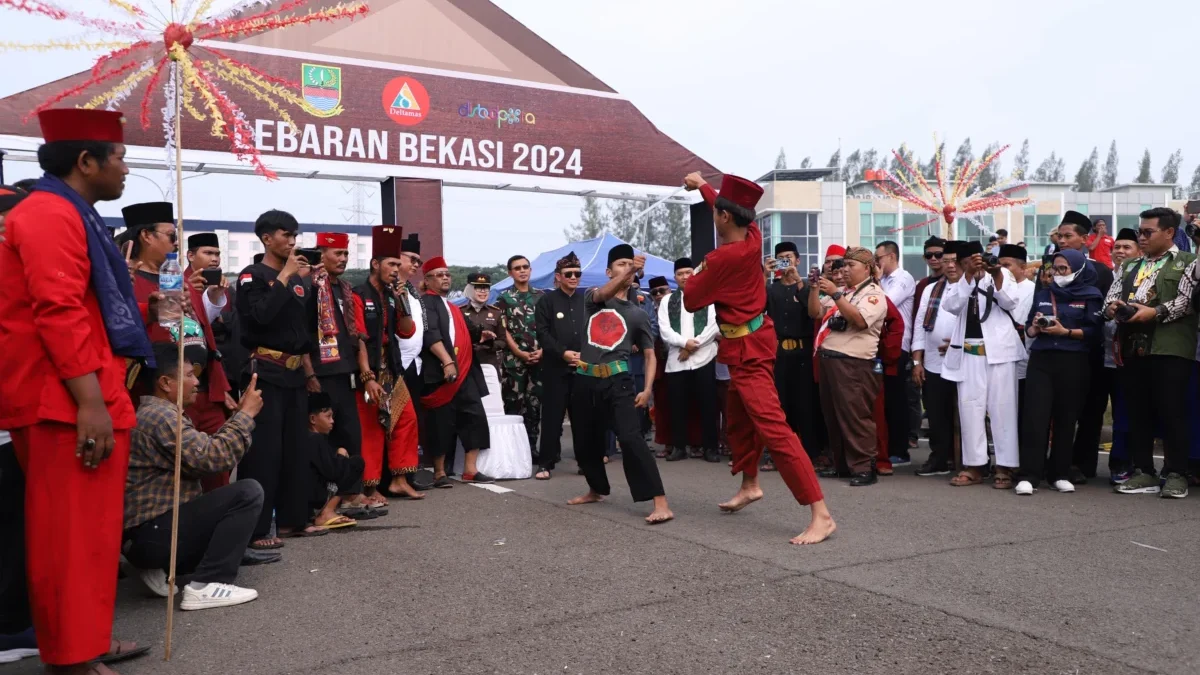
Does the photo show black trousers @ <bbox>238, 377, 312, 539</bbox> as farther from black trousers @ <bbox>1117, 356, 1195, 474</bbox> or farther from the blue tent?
the blue tent

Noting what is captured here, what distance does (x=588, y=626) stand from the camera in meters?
4.30

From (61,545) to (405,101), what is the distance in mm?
10224

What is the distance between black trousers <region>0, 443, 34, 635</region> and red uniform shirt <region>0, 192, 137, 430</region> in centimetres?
56

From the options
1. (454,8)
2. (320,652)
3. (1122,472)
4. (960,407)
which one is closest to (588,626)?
(320,652)

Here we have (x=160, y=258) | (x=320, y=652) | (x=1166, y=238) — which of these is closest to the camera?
(x=320, y=652)

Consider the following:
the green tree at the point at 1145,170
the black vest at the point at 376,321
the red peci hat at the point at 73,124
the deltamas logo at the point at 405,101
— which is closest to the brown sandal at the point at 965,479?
the black vest at the point at 376,321

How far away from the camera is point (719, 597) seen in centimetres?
470

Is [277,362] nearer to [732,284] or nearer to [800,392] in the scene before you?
[732,284]

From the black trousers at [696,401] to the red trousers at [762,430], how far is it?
3.54 meters

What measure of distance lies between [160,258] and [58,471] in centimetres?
225

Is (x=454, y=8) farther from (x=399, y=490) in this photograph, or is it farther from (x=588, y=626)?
(x=588, y=626)

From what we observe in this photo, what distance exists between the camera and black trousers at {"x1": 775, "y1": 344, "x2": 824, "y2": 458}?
955 centimetres

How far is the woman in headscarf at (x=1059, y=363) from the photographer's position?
25.7 feet

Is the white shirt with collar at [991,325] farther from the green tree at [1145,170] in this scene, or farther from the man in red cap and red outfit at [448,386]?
the green tree at [1145,170]
